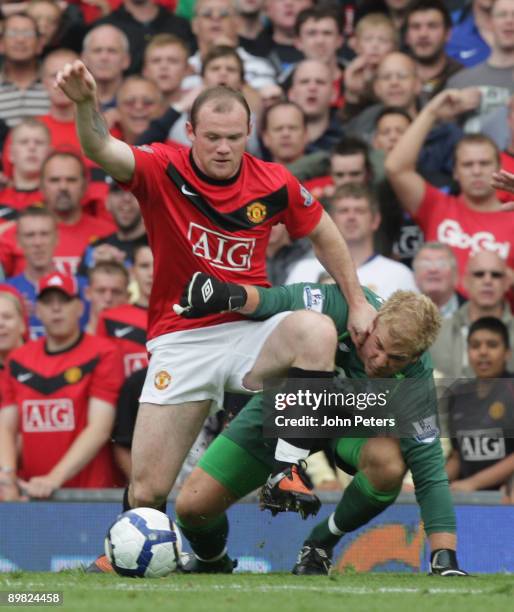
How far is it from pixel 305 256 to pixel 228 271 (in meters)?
3.53

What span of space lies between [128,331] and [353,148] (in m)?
2.36

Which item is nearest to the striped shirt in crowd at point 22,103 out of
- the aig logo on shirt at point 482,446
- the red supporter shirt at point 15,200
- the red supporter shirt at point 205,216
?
the red supporter shirt at point 15,200

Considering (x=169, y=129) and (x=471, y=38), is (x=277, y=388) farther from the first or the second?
(x=471, y=38)

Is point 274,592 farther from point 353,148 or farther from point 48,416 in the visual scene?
point 353,148

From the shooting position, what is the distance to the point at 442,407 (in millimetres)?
8312

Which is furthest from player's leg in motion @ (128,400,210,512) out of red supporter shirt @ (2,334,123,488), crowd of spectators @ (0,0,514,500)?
red supporter shirt @ (2,334,123,488)

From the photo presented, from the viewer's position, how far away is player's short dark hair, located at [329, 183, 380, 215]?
421 inches

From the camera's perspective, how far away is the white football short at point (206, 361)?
7.55 m

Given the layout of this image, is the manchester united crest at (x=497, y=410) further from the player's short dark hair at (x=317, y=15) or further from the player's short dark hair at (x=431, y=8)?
the player's short dark hair at (x=317, y=15)

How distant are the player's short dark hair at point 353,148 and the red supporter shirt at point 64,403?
8.32 ft

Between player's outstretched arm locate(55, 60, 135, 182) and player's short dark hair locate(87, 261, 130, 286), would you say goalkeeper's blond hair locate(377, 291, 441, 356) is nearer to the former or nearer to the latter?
player's outstretched arm locate(55, 60, 135, 182)

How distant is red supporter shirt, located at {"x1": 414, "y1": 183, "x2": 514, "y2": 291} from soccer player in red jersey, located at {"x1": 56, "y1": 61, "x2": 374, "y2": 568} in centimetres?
340

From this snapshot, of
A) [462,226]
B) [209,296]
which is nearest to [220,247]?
[209,296]

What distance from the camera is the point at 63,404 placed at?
1002cm
